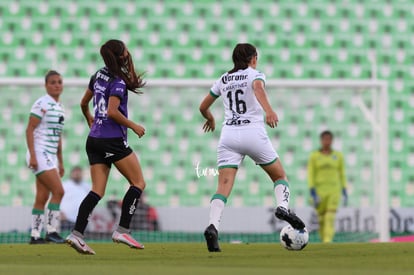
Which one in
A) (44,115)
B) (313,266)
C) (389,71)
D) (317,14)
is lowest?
(313,266)

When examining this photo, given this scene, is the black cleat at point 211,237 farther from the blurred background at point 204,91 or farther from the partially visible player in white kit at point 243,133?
the blurred background at point 204,91

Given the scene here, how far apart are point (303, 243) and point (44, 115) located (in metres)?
3.41

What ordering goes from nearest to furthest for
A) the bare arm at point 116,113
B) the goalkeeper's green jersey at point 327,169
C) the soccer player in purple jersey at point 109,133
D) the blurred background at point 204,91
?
the bare arm at point 116,113 → the soccer player in purple jersey at point 109,133 → the goalkeeper's green jersey at point 327,169 → the blurred background at point 204,91

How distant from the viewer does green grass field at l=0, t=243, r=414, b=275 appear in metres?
5.30

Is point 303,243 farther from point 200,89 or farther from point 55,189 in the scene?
point 200,89

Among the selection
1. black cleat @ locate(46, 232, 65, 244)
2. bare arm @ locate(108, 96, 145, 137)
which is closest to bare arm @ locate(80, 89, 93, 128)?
bare arm @ locate(108, 96, 145, 137)

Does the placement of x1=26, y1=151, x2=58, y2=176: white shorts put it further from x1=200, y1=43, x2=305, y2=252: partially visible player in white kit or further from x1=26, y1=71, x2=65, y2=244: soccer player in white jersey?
x1=200, y1=43, x2=305, y2=252: partially visible player in white kit

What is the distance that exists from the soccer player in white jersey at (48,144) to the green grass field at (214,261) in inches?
59.8

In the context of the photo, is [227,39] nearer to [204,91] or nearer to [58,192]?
[204,91]

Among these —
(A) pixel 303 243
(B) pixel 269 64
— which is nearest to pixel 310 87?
(B) pixel 269 64

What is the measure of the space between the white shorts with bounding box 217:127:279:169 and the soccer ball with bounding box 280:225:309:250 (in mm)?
547

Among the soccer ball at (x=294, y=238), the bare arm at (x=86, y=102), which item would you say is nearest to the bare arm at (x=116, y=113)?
the bare arm at (x=86, y=102)

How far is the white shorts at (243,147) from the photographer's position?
742cm

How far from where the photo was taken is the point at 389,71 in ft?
57.7
